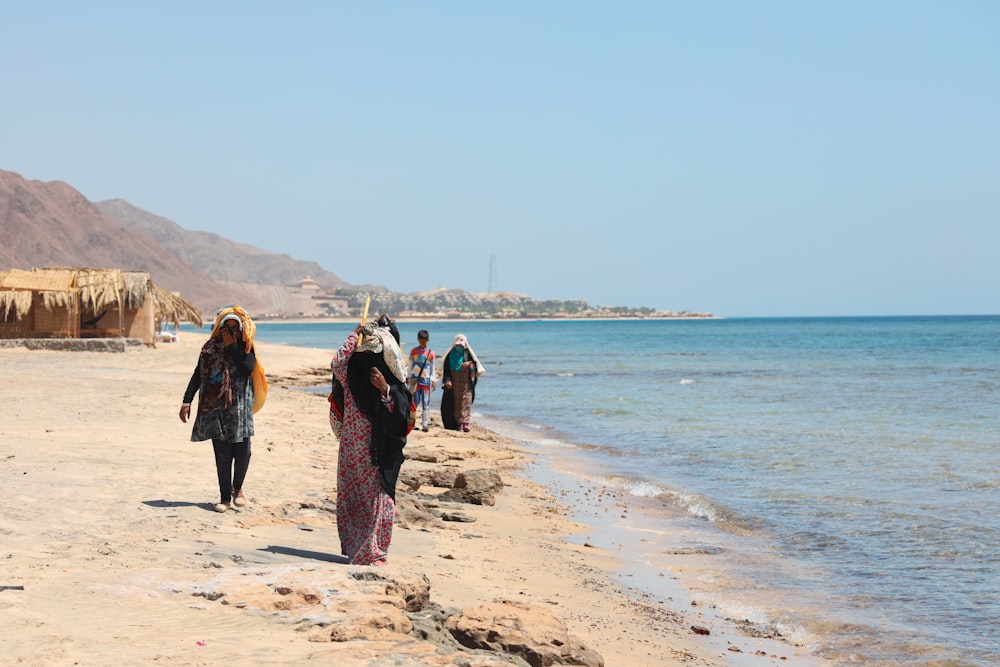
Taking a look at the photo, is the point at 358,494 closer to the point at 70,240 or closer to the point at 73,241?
the point at 70,240

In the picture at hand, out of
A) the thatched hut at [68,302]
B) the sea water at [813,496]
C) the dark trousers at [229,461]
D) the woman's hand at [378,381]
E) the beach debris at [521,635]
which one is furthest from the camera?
the thatched hut at [68,302]

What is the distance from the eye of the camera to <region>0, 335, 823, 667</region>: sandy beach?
4324 mm

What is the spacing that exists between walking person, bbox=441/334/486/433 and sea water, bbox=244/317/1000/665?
1.42 meters

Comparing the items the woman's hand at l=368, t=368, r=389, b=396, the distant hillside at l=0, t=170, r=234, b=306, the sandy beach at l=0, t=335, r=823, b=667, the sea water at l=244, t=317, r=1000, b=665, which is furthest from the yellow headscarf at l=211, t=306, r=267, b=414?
the distant hillside at l=0, t=170, r=234, b=306

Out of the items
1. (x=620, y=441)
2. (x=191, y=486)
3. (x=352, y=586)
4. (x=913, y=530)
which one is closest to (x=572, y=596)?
(x=352, y=586)

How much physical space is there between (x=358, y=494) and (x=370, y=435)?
14.1 inches

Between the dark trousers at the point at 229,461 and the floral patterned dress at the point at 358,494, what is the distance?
52.7 inches

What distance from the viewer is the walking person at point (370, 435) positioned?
606cm

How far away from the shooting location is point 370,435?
614cm

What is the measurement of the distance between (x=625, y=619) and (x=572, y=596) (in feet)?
1.58

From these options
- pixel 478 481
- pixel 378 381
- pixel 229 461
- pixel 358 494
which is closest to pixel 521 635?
pixel 358 494

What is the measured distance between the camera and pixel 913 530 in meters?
9.27

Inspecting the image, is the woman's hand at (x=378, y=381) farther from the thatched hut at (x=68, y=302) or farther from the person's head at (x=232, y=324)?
the thatched hut at (x=68, y=302)

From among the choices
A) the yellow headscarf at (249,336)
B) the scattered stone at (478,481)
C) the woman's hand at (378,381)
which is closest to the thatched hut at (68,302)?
the scattered stone at (478,481)
